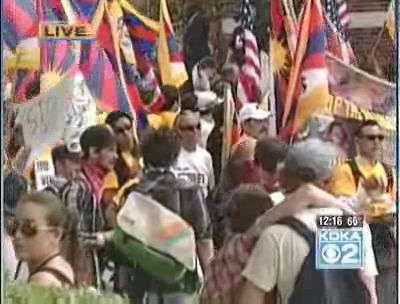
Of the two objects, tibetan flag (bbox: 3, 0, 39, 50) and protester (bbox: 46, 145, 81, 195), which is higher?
tibetan flag (bbox: 3, 0, 39, 50)

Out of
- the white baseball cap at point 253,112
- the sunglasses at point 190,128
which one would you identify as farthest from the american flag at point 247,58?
the sunglasses at point 190,128

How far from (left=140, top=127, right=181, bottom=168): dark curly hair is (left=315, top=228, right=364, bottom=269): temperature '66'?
1.44 feet

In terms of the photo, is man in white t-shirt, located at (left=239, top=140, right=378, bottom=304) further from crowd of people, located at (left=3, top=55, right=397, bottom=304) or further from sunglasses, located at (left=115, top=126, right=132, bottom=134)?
sunglasses, located at (left=115, top=126, right=132, bottom=134)

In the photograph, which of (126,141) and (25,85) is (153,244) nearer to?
(126,141)

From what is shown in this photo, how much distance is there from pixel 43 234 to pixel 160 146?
396mm

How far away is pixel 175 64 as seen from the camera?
268cm

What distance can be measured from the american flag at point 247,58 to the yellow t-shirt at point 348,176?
29 centimetres

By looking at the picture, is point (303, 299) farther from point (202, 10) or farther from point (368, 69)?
point (202, 10)

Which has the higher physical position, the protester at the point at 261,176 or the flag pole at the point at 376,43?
the flag pole at the point at 376,43

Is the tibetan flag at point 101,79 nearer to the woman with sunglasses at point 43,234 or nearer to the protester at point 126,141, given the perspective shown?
the protester at point 126,141

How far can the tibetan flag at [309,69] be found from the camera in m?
2.66

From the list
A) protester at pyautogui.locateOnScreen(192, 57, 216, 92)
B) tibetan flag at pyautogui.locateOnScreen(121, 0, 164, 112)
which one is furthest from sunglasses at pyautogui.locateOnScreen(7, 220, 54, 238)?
protester at pyautogui.locateOnScreen(192, 57, 216, 92)

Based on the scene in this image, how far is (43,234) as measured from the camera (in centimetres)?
272

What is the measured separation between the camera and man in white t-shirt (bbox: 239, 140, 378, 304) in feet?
8.68
